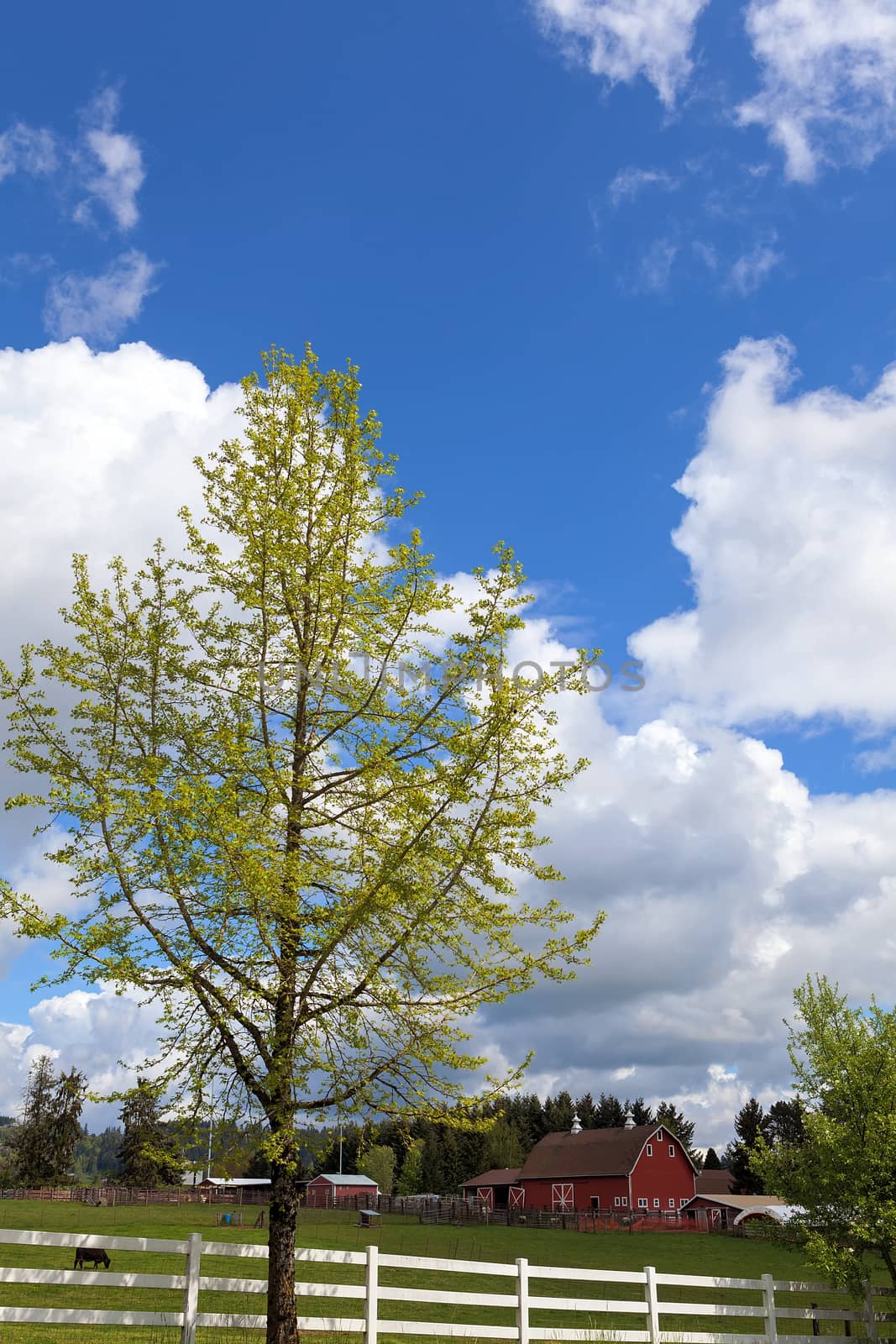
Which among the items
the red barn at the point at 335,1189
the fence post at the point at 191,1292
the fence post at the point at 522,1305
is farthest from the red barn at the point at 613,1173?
the fence post at the point at 191,1292

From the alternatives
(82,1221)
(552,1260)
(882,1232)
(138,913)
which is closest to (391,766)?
(138,913)

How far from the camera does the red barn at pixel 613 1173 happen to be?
71.7 meters

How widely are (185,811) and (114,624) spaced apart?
→ 3372 millimetres

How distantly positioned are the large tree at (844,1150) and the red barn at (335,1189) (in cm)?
7747

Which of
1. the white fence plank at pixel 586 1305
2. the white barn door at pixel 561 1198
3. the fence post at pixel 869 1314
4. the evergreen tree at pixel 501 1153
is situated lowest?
the white barn door at pixel 561 1198

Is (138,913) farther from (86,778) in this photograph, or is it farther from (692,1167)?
(692,1167)

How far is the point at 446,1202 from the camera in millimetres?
77875

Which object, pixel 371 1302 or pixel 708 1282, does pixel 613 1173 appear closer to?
pixel 708 1282

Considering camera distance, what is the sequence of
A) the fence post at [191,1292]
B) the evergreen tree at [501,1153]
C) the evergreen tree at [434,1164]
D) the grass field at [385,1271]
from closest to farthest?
the fence post at [191,1292] → the grass field at [385,1271] → the evergreen tree at [501,1153] → the evergreen tree at [434,1164]

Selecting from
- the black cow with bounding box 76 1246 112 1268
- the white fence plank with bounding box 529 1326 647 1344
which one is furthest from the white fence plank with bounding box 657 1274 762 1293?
the black cow with bounding box 76 1246 112 1268

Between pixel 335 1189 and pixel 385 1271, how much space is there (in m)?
60.7

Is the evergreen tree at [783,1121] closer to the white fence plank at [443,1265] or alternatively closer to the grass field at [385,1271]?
the grass field at [385,1271]

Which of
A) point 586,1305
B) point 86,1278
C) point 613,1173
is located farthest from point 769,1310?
point 613,1173

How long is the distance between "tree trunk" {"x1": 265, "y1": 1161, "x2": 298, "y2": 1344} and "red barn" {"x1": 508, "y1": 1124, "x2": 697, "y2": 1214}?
65.2m
